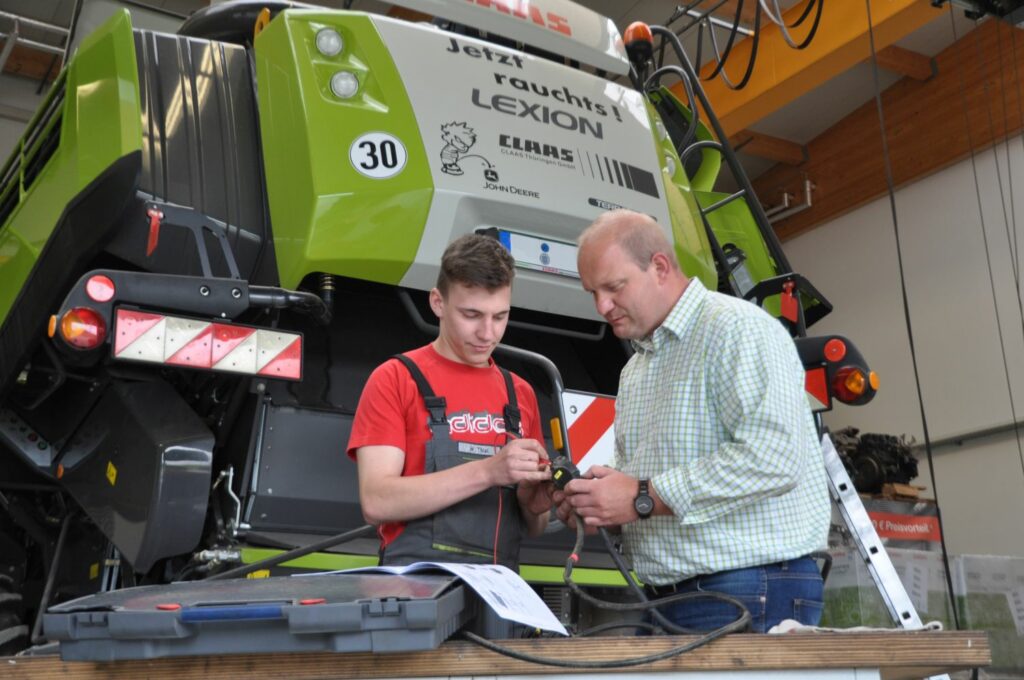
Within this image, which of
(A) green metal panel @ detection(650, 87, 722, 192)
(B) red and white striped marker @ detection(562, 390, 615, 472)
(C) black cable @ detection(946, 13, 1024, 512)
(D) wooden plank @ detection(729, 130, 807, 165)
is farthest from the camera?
(D) wooden plank @ detection(729, 130, 807, 165)

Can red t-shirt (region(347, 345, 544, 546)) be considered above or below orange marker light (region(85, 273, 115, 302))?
below

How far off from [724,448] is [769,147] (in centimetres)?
1101

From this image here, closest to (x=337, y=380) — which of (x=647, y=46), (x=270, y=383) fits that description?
(x=270, y=383)

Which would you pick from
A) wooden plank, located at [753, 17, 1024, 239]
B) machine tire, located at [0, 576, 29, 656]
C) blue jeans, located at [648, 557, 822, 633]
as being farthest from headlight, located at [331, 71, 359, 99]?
wooden plank, located at [753, 17, 1024, 239]

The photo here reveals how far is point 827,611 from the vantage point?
19.2ft

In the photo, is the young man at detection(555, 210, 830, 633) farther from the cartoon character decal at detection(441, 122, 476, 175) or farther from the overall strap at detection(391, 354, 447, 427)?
the cartoon character decal at detection(441, 122, 476, 175)

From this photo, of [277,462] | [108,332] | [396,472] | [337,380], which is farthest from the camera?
→ [337,380]

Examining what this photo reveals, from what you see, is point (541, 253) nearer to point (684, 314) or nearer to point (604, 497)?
point (684, 314)

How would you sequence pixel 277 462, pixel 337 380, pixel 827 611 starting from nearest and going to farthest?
pixel 277 462
pixel 337 380
pixel 827 611

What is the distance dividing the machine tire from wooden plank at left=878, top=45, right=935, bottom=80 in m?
9.04

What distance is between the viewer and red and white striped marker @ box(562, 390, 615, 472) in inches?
129

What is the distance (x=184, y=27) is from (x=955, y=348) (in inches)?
329

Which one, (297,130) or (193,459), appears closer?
(193,459)

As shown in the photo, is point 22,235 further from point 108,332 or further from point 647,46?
point 647,46
